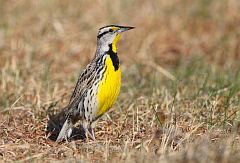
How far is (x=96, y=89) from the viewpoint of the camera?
5.46 meters

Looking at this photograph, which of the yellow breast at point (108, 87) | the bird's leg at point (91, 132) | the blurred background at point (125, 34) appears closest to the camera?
the yellow breast at point (108, 87)

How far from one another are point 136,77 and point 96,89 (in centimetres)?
227

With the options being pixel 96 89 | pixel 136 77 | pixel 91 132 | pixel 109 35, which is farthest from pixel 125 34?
pixel 96 89

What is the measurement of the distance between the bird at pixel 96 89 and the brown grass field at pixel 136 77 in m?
0.22

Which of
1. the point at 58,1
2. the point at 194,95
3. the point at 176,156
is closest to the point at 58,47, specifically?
the point at 58,1

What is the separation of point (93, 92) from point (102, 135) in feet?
2.05

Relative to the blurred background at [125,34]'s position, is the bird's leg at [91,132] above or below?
below

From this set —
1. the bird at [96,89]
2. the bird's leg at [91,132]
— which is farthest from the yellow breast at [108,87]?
the bird's leg at [91,132]

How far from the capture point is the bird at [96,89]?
214 inches

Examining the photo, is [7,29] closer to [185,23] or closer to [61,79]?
[61,79]

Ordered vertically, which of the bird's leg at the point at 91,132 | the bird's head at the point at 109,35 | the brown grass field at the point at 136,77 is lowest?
the bird's leg at the point at 91,132

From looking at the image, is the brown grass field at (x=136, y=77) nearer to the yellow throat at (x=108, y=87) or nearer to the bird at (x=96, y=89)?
the bird at (x=96, y=89)

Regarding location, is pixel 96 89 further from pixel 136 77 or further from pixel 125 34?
pixel 125 34

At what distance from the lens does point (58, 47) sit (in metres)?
8.72
